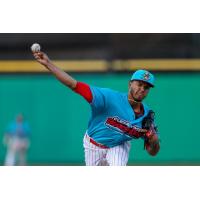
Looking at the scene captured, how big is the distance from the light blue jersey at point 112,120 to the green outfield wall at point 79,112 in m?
1.81

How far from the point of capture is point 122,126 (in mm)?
5887

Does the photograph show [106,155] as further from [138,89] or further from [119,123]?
[138,89]

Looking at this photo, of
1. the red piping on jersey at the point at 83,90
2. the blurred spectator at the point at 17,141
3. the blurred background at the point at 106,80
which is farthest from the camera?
the blurred spectator at the point at 17,141

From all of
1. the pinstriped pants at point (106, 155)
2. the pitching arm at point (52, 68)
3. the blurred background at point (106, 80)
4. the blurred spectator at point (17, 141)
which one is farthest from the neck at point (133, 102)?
the blurred spectator at point (17, 141)

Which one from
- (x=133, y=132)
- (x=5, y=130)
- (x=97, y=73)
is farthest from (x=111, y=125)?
(x=5, y=130)

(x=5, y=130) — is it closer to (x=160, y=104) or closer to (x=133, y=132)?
(x=160, y=104)

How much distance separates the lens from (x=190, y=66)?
25.7 ft

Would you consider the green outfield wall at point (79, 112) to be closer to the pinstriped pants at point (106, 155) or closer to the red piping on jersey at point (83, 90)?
the pinstriped pants at point (106, 155)

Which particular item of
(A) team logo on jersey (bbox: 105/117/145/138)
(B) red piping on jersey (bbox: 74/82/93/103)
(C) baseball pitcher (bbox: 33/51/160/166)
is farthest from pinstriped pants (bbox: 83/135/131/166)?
(B) red piping on jersey (bbox: 74/82/93/103)

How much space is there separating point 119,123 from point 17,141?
3.60m

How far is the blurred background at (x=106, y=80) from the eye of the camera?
7770mm

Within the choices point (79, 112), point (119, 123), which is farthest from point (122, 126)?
point (79, 112)

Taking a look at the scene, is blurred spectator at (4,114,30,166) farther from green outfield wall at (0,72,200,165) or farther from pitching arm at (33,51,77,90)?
Answer: pitching arm at (33,51,77,90)

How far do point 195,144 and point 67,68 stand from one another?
5.27 feet
